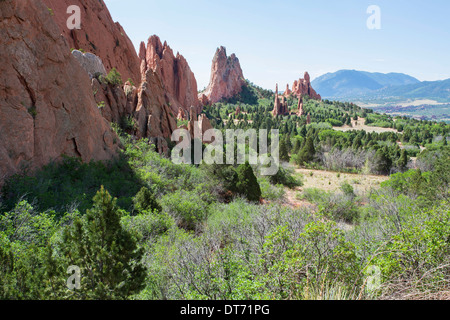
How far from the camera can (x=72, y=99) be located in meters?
14.4

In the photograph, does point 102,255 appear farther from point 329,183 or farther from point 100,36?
point 100,36

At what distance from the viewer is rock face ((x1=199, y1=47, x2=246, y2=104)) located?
11112 cm

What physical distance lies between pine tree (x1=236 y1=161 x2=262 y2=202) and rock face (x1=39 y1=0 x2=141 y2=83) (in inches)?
900

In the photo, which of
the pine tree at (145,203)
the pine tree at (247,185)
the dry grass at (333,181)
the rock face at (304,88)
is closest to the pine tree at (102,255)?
the pine tree at (145,203)

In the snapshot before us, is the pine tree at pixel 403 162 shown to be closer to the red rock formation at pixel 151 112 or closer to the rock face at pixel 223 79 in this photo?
the red rock formation at pixel 151 112

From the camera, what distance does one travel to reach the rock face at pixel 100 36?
89.0ft

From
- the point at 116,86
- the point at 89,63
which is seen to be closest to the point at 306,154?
the point at 116,86

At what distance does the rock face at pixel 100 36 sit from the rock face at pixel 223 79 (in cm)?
7170

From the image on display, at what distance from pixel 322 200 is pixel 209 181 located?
1068cm

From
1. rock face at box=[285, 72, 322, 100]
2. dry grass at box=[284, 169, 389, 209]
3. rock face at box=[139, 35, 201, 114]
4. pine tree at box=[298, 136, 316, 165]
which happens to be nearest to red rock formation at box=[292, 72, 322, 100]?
rock face at box=[285, 72, 322, 100]

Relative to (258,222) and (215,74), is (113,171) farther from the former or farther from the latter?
(215,74)

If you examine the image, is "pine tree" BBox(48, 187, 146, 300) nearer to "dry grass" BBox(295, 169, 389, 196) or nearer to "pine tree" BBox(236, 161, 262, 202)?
"pine tree" BBox(236, 161, 262, 202)

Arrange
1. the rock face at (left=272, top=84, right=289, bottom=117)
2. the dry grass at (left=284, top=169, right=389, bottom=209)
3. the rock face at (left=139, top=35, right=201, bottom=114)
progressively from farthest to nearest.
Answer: the rock face at (left=272, top=84, right=289, bottom=117)
the rock face at (left=139, top=35, right=201, bottom=114)
the dry grass at (left=284, top=169, right=389, bottom=209)
